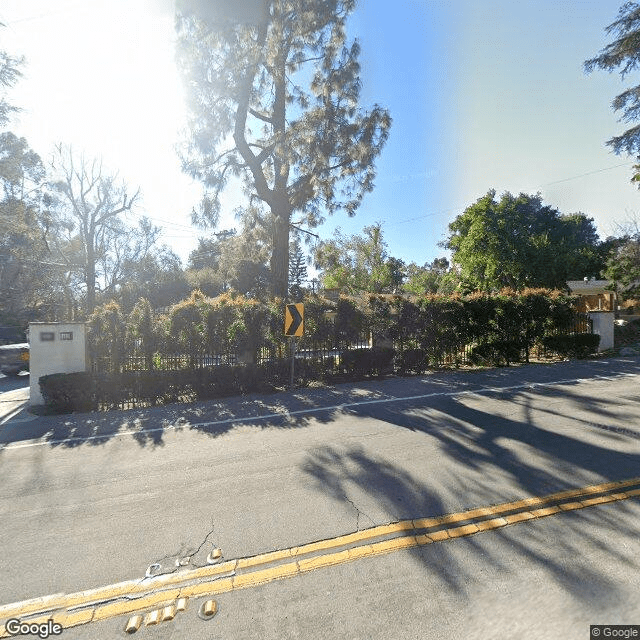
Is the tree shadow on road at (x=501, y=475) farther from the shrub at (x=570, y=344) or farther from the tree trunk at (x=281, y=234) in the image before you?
the tree trunk at (x=281, y=234)

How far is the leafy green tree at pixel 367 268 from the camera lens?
3650 centimetres

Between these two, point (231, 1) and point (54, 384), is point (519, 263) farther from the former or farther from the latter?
point (54, 384)

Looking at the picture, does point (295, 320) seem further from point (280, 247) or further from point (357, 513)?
point (280, 247)

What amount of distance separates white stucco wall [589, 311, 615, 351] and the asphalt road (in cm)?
962

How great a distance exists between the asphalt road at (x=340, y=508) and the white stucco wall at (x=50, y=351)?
158 cm

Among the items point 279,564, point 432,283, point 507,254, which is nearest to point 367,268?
point 432,283

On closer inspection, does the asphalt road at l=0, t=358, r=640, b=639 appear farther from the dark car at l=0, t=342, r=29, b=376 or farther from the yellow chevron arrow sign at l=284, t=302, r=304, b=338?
the dark car at l=0, t=342, r=29, b=376

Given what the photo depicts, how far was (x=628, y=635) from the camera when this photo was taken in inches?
89.4

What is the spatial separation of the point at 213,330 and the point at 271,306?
1688 mm

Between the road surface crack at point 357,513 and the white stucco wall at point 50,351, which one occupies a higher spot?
the white stucco wall at point 50,351

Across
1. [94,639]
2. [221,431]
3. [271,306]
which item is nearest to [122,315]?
[271,306]

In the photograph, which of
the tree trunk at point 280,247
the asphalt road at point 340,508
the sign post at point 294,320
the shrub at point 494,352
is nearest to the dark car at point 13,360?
the asphalt road at point 340,508

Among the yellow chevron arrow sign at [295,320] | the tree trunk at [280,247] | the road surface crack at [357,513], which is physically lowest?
the road surface crack at [357,513]

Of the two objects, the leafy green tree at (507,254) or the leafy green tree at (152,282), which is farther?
the leafy green tree at (152,282)
